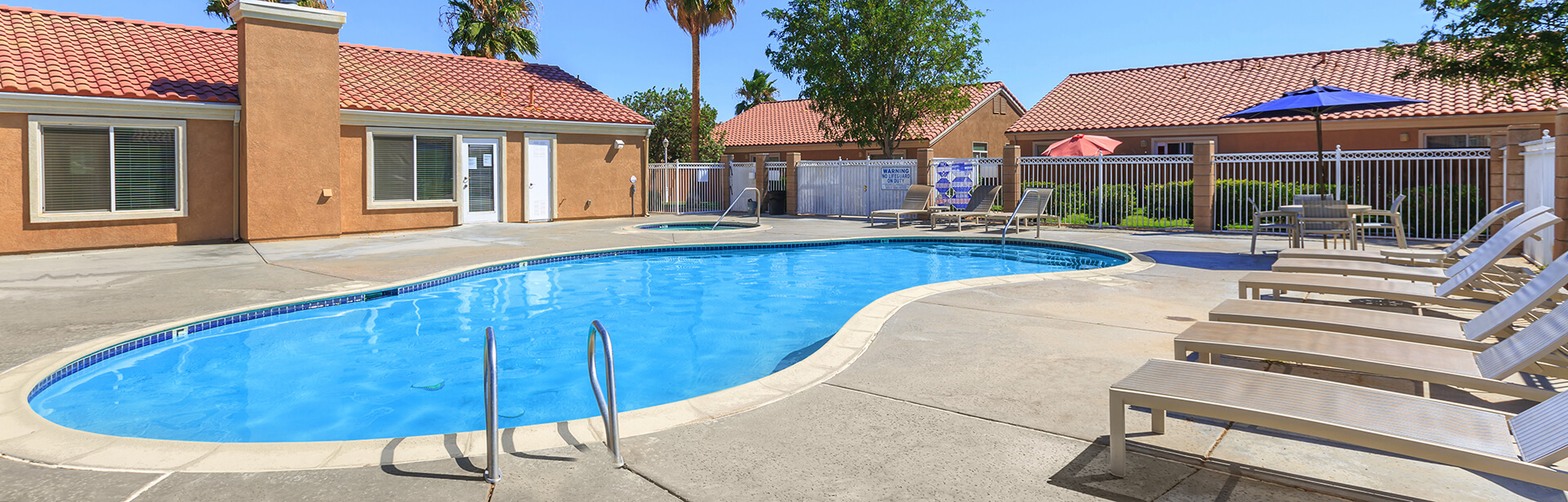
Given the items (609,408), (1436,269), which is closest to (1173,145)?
(1436,269)

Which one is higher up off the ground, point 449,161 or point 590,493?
point 449,161

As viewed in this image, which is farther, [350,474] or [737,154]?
[737,154]

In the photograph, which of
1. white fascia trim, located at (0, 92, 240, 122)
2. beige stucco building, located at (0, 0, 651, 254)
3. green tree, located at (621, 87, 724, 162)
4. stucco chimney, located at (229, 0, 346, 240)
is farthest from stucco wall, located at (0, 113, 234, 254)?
green tree, located at (621, 87, 724, 162)

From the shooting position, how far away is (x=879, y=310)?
697 cm

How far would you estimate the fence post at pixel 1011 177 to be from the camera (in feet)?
62.1

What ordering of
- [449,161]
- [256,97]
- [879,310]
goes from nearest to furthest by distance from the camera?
[879,310], [256,97], [449,161]

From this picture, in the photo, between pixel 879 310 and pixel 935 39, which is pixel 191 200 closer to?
pixel 879 310

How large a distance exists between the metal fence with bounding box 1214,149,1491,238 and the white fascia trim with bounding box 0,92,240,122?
18.4 m

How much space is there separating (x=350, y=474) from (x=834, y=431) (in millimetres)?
2022

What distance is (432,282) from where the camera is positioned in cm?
991

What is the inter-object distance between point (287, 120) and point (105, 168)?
110 inches

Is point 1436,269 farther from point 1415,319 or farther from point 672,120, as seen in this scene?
point 672,120

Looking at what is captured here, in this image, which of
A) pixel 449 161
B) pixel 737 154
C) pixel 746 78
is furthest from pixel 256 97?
pixel 746 78

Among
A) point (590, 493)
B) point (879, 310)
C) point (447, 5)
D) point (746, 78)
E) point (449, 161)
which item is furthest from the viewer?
point (746, 78)
